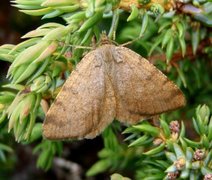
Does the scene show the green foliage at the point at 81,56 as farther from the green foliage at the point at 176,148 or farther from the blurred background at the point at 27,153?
the blurred background at the point at 27,153

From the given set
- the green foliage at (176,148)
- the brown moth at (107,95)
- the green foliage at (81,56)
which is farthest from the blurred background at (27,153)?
the green foliage at (176,148)

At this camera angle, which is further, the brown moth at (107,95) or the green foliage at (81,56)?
the brown moth at (107,95)

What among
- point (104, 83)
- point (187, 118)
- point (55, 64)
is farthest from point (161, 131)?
point (187, 118)

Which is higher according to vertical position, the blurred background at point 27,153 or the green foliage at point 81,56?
the green foliage at point 81,56

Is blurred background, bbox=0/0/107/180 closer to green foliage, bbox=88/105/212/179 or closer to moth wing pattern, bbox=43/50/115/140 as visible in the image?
moth wing pattern, bbox=43/50/115/140

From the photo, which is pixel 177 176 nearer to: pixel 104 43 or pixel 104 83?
pixel 104 83

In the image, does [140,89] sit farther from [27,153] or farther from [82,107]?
[27,153]

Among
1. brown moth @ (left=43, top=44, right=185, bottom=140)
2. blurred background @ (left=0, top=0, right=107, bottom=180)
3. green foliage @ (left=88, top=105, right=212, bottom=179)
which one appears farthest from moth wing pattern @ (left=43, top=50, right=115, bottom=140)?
blurred background @ (left=0, top=0, right=107, bottom=180)
